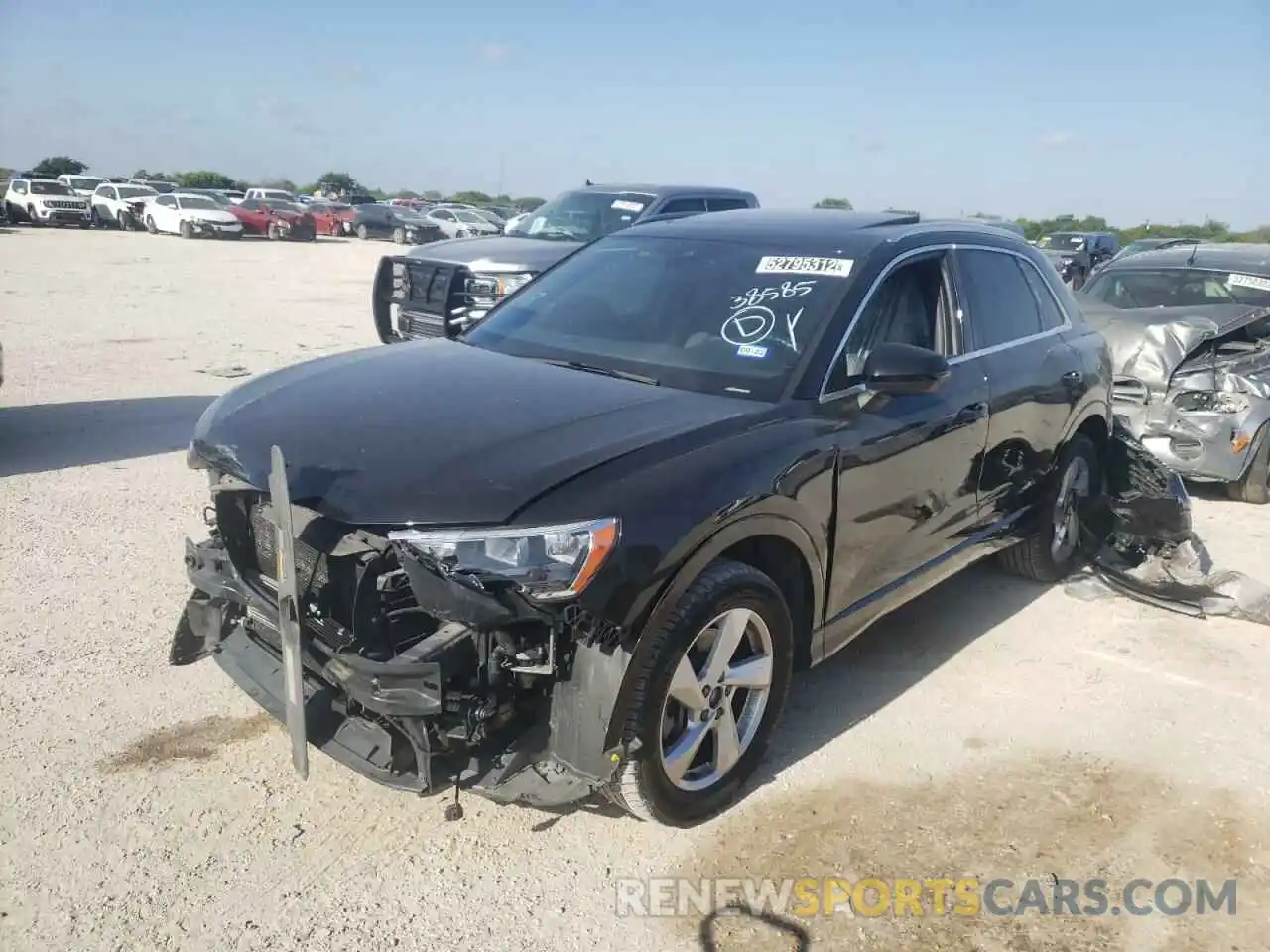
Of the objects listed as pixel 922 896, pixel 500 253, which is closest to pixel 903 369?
pixel 922 896

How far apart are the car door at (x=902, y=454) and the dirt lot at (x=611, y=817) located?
0.55m

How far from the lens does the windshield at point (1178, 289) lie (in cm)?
798

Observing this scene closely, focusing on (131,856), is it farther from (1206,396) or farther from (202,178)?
(202,178)

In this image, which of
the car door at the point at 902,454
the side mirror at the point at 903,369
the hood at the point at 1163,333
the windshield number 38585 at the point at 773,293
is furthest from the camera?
the hood at the point at 1163,333

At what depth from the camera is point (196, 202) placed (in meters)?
33.1

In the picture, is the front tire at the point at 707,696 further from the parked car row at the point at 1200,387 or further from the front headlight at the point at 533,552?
the parked car row at the point at 1200,387

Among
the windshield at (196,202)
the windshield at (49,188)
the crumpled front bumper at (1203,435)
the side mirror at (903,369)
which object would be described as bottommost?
the crumpled front bumper at (1203,435)

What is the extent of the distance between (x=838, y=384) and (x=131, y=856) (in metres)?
2.68

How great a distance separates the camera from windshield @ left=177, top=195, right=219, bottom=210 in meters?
32.8

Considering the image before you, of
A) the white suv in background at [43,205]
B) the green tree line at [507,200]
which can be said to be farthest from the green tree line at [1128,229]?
the white suv in background at [43,205]

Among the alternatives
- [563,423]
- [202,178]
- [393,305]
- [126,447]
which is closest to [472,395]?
[563,423]

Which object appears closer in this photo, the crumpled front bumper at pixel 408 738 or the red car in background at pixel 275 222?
the crumpled front bumper at pixel 408 738

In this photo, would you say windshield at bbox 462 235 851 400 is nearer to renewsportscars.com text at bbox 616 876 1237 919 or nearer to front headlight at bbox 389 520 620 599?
front headlight at bbox 389 520 620 599

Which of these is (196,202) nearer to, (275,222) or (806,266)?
(275,222)
